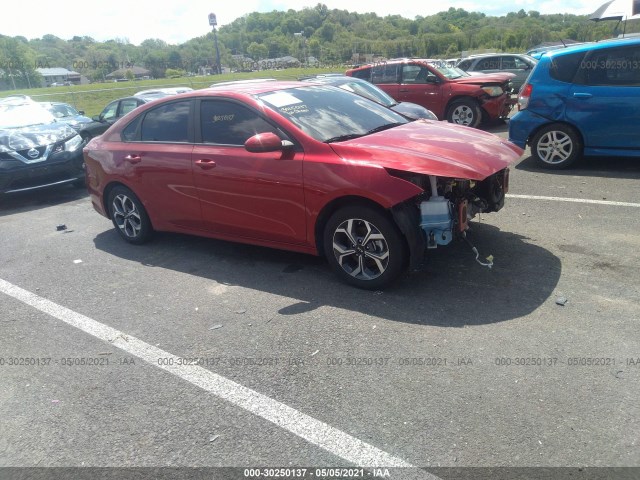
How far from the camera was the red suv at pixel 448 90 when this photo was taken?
12258 mm

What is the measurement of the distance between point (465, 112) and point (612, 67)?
5.29 m

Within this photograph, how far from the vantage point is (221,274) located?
5.14 meters

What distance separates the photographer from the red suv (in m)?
12.3

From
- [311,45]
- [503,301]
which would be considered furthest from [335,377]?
[311,45]

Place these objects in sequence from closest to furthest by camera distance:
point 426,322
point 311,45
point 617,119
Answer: point 426,322
point 617,119
point 311,45

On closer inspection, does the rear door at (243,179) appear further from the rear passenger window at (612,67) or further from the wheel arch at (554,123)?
the rear passenger window at (612,67)

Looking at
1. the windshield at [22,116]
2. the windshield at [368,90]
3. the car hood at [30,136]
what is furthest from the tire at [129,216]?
the windshield at [368,90]

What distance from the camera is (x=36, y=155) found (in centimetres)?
869

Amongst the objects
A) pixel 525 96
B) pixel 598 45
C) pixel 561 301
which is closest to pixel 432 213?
pixel 561 301

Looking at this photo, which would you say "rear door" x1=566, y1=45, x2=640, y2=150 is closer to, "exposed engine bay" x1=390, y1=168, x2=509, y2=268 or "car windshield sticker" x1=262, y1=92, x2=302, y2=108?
"exposed engine bay" x1=390, y1=168, x2=509, y2=268

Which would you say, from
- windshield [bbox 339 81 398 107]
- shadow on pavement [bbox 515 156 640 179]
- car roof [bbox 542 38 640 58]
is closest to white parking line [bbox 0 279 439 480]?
shadow on pavement [bbox 515 156 640 179]

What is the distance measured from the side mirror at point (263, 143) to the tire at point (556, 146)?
5.13m

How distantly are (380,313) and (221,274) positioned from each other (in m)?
1.80

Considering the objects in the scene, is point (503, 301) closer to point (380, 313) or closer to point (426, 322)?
point (426, 322)
